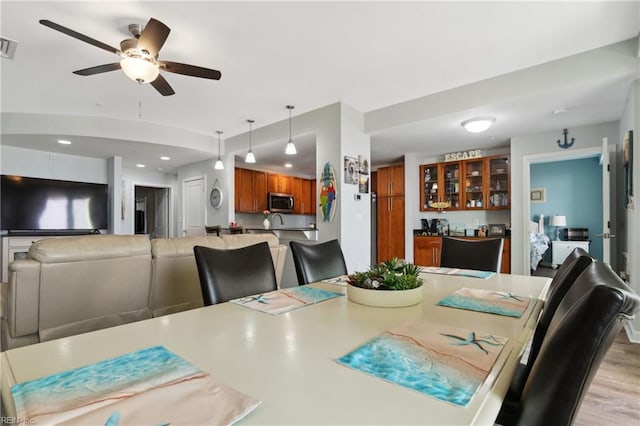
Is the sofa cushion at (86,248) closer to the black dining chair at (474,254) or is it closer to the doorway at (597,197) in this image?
the black dining chair at (474,254)

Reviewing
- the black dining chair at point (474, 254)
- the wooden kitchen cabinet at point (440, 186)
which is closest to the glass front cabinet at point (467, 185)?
the wooden kitchen cabinet at point (440, 186)

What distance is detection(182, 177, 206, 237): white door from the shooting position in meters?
6.34

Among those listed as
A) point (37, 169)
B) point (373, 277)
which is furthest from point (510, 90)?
point (37, 169)

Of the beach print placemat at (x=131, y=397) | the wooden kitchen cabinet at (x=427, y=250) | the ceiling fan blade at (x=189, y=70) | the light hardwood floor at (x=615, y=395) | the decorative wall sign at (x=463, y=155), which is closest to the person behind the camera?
the beach print placemat at (x=131, y=397)

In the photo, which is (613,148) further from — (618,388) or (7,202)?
(7,202)

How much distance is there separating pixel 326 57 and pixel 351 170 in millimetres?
1494

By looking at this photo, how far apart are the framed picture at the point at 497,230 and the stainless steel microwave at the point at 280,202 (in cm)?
408

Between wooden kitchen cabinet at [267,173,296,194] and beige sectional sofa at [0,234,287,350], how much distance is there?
4.43m

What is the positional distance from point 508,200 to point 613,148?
139 cm

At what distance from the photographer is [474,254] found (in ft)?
7.97

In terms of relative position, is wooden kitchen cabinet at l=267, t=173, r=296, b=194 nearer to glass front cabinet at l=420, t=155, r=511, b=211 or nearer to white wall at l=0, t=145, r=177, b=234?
white wall at l=0, t=145, r=177, b=234

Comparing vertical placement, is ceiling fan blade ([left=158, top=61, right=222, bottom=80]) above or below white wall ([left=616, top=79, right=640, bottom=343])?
above

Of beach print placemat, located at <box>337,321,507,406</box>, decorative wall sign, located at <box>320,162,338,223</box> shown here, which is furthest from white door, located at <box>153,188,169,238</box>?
beach print placemat, located at <box>337,321,507,406</box>

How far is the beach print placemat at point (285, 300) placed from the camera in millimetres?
1254
